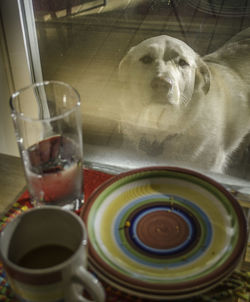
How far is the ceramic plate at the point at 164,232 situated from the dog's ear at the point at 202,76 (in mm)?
448

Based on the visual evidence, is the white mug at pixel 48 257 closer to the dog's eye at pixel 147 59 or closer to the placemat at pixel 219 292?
the placemat at pixel 219 292

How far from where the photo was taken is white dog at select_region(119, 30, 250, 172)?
3.33ft

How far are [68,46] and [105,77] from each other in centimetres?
14

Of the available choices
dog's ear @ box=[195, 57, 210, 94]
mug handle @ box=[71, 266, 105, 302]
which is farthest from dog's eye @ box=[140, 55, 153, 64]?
mug handle @ box=[71, 266, 105, 302]

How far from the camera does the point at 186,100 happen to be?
1097mm

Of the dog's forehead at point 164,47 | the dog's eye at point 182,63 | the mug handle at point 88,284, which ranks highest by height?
the dog's forehead at point 164,47

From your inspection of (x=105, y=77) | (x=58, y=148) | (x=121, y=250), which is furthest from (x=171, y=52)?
(x=121, y=250)

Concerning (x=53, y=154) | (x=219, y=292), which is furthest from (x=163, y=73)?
(x=219, y=292)

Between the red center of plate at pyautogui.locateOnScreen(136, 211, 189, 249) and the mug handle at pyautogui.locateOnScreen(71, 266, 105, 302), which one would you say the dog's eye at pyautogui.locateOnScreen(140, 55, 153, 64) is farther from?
the mug handle at pyautogui.locateOnScreen(71, 266, 105, 302)

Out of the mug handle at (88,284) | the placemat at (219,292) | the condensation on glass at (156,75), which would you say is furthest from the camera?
the condensation on glass at (156,75)

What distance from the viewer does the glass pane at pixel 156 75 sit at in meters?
0.97

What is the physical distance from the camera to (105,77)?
3.66ft

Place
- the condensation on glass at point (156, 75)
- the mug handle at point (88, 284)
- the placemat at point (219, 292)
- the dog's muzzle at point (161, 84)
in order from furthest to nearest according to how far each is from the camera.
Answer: the dog's muzzle at point (161, 84) < the condensation on glass at point (156, 75) < the placemat at point (219, 292) < the mug handle at point (88, 284)

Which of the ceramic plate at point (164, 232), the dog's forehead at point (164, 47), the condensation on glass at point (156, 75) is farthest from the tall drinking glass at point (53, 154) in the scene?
the dog's forehead at point (164, 47)
